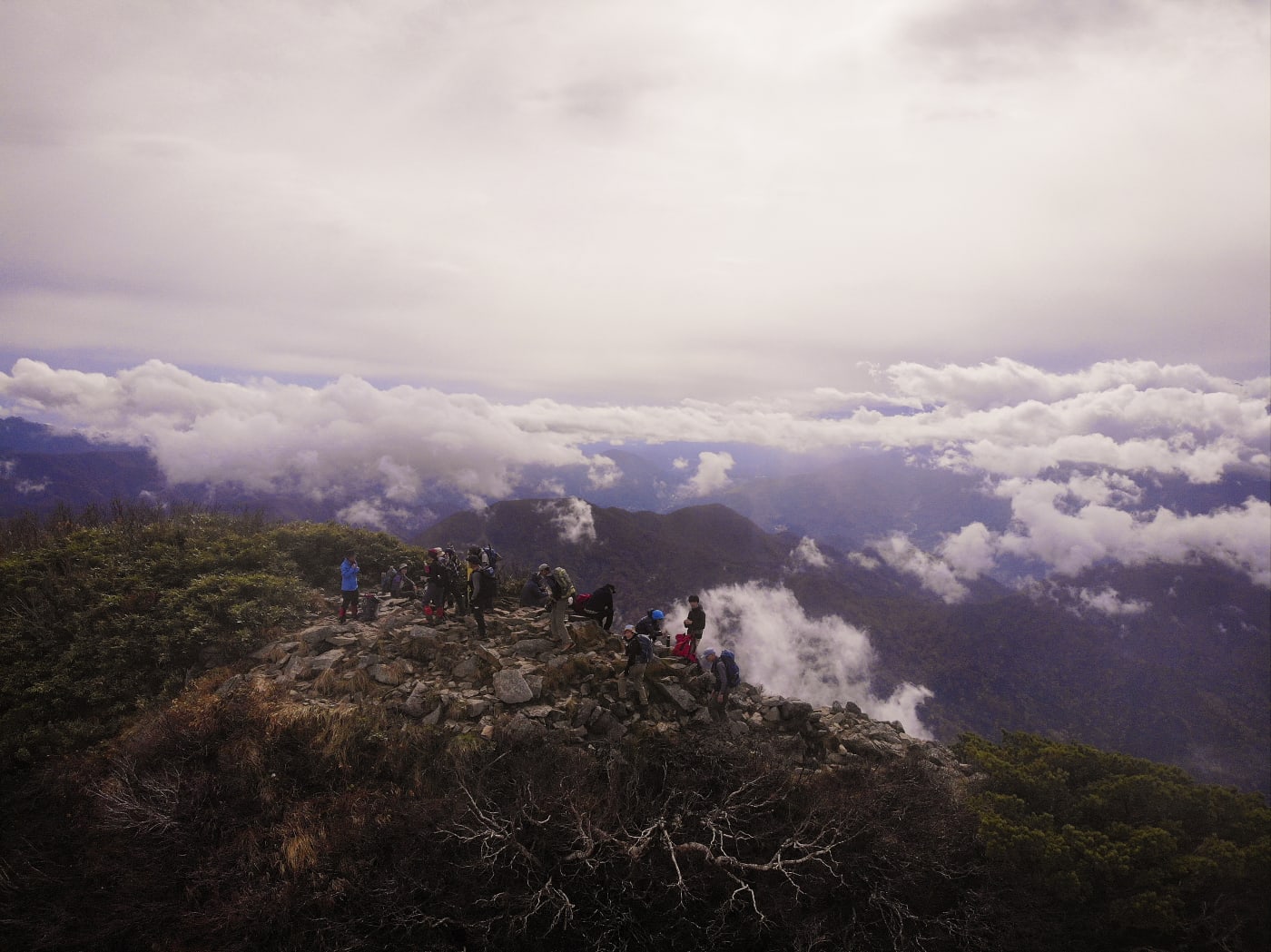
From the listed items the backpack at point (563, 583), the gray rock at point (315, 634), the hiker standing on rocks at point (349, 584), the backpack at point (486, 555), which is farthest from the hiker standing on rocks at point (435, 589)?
the backpack at point (563, 583)

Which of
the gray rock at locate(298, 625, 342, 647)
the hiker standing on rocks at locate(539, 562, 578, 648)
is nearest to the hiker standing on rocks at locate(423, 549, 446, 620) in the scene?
the gray rock at locate(298, 625, 342, 647)

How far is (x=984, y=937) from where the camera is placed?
8969 millimetres

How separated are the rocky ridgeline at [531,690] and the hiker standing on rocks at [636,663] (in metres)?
0.28

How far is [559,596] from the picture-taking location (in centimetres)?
1552

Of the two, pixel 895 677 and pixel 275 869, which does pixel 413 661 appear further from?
pixel 895 677

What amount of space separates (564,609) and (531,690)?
2.95 m

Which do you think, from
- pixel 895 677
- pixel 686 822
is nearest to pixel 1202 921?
pixel 686 822

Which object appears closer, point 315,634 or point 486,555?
point 315,634

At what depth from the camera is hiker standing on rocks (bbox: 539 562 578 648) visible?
1541 centimetres

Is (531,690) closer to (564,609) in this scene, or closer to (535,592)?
(564,609)

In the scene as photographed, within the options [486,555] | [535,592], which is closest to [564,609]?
[535,592]

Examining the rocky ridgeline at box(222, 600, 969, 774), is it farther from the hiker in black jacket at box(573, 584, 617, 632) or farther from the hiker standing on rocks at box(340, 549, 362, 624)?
the hiker standing on rocks at box(340, 549, 362, 624)

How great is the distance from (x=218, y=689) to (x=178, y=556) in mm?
7845

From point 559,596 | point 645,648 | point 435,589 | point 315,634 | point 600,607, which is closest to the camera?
point 645,648
